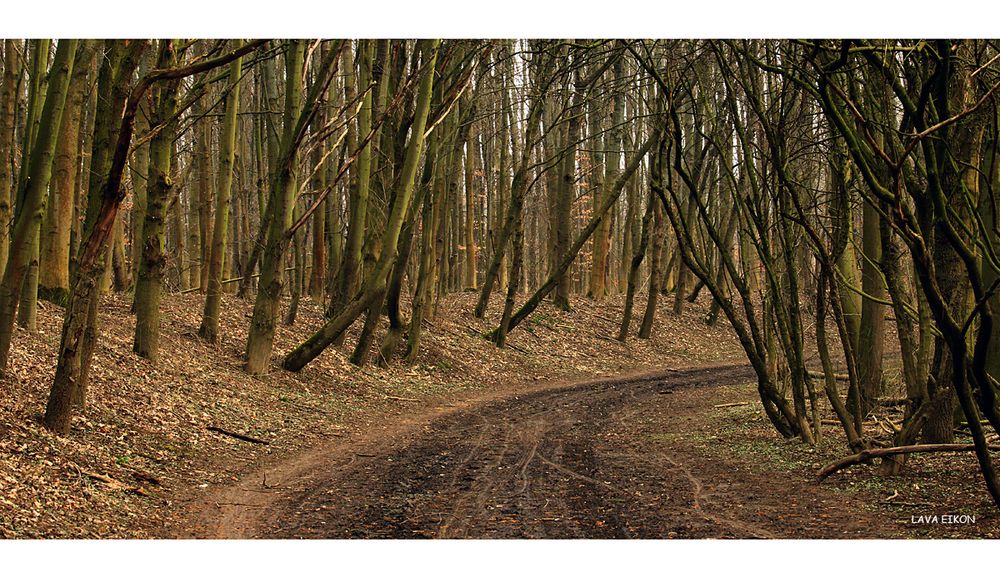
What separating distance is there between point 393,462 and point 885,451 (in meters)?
4.88

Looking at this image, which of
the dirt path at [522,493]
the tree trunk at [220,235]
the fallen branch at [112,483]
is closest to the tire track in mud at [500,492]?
the dirt path at [522,493]

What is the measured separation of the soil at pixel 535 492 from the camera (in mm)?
6168

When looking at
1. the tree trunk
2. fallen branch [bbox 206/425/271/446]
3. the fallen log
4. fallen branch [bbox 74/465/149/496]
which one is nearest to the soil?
the fallen log

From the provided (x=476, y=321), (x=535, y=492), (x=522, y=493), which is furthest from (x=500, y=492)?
(x=476, y=321)

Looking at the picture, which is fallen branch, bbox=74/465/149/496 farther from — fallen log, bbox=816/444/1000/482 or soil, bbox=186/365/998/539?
fallen log, bbox=816/444/1000/482

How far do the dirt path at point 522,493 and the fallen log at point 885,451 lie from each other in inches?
8.2

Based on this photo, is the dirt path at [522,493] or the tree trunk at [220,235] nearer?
the dirt path at [522,493]

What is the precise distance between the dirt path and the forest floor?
0.03 m

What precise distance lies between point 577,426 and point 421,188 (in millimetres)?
6524

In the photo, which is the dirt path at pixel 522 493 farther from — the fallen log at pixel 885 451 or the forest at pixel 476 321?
the fallen log at pixel 885 451

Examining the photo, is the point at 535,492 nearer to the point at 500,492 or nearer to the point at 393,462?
the point at 500,492

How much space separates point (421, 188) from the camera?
53.5 ft

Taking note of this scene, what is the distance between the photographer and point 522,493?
741cm

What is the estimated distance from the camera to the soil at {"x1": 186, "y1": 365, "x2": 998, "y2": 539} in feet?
20.2
